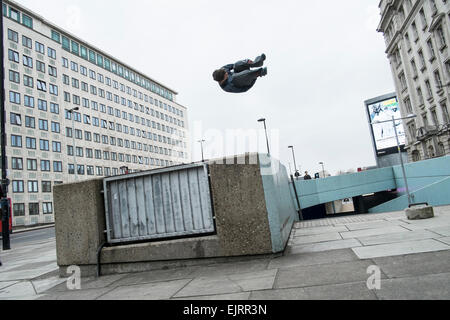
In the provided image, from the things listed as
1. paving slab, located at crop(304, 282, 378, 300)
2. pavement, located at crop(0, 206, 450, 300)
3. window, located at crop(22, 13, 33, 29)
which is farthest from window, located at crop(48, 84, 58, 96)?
paving slab, located at crop(304, 282, 378, 300)

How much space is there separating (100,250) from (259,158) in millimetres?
2944

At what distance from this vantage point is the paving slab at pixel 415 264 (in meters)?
2.89

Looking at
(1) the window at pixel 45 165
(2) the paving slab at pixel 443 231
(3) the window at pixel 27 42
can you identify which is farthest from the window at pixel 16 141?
(2) the paving slab at pixel 443 231

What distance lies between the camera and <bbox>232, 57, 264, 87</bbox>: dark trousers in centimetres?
533

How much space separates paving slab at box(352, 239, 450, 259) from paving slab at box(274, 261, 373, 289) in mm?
442

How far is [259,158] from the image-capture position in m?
4.62

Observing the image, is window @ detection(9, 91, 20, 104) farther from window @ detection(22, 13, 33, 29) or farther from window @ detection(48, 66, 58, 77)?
window @ detection(22, 13, 33, 29)

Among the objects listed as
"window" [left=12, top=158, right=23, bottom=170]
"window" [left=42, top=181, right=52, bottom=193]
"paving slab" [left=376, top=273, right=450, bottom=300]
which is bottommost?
"paving slab" [left=376, top=273, right=450, bottom=300]

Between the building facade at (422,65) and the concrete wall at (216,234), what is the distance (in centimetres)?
3313

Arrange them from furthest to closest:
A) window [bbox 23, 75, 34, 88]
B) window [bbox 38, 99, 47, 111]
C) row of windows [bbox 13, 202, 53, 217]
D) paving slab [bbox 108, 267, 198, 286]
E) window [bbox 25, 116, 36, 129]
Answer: window [bbox 38, 99, 47, 111], window [bbox 23, 75, 34, 88], window [bbox 25, 116, 36, 129], row of windows [bbox 13, 202, 53, 217], paving slab [bbox 108, 267, 198, 286]

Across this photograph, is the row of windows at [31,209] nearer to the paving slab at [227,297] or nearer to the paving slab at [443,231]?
the paving slab at [227,297]

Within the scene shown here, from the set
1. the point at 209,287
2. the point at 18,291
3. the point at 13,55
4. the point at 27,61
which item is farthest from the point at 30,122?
the point at 209,287

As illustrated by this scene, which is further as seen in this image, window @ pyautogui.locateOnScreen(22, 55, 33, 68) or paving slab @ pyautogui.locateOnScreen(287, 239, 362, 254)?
window @ pyautogui.locateOnScreen(22, 55, 33, 68)
